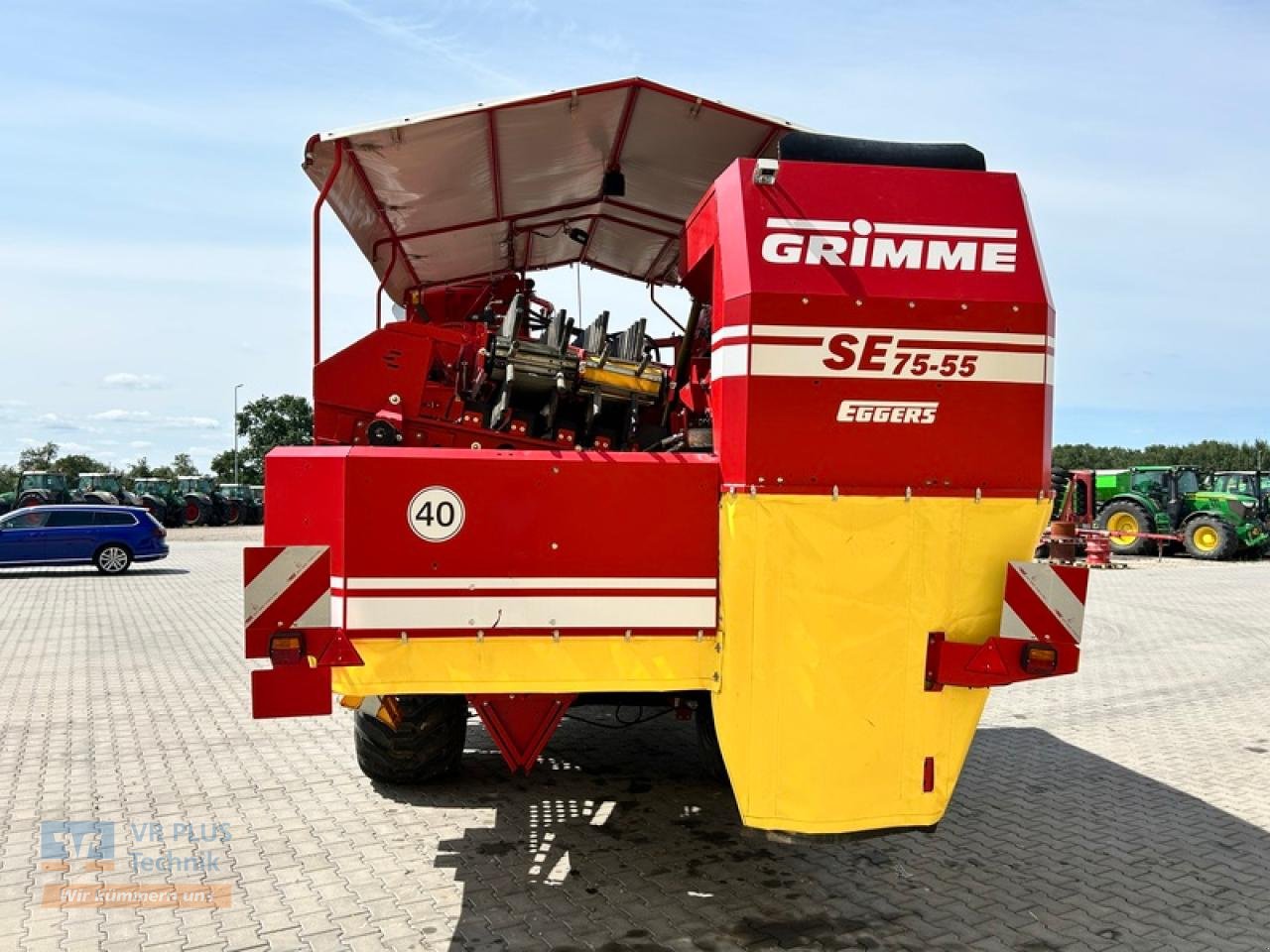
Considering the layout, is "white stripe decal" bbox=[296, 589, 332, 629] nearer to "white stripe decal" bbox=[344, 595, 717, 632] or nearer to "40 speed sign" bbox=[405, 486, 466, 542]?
"white stripe decal" bbox=[344, 595, 717, 632]

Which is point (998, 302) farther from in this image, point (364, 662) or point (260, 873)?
point (260, 873)

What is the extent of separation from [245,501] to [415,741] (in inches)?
1600

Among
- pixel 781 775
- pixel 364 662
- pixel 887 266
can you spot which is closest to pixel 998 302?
pixel 887 266

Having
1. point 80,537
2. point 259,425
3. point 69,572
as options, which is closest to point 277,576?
point 80,537

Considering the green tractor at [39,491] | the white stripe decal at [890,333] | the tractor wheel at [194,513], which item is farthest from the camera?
the tractor wheel at [194,513]

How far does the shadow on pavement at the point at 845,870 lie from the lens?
12.8 ft

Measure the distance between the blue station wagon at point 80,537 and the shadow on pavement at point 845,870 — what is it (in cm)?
1556

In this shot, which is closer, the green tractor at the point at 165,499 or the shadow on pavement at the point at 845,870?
the shadow on pavement at the point at 845,870

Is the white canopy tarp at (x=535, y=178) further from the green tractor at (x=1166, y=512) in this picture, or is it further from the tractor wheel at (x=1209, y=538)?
the tractor wheel at (x=1209, y=538)

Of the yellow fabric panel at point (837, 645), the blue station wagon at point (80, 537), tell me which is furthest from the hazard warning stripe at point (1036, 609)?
the blue station wagon at point (80, 537)

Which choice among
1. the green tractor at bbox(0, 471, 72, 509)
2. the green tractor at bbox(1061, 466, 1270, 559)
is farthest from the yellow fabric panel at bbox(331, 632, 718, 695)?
the green tractor at bbox(0, 471, 72, 509)

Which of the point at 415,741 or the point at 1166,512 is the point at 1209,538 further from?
the point at 415,741

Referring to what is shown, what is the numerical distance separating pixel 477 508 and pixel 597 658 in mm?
716

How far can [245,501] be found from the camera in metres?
42.7
